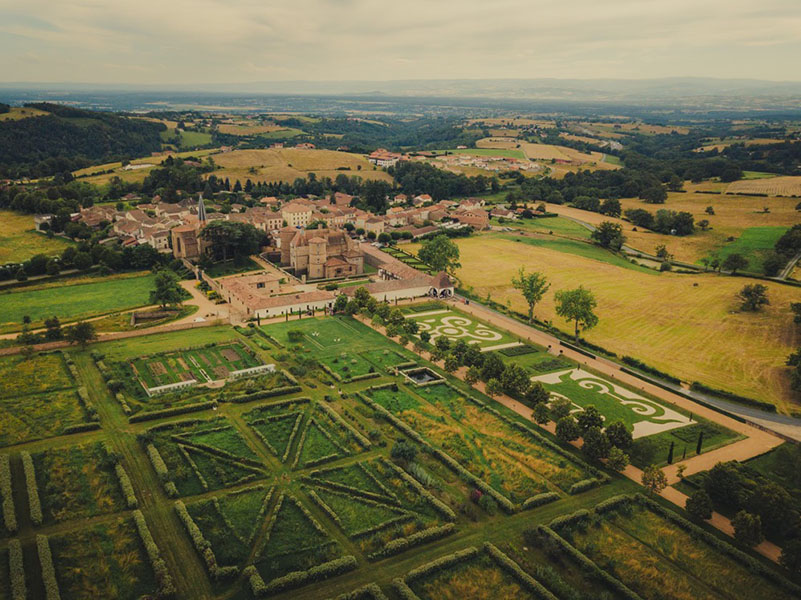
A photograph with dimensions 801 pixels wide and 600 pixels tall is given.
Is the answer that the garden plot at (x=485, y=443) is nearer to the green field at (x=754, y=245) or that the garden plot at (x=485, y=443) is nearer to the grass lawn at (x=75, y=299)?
the grass lawn at (x=75, y=299)

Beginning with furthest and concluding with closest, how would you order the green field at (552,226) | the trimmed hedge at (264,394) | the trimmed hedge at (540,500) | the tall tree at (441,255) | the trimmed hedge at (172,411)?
1. the green field at (552,226)
2. the tall tree at (441,255)
3. the trimmed hedge at (264,394)
4. the trimmed hedge at (172,411)
5. the trimmed hedge at (540,500)

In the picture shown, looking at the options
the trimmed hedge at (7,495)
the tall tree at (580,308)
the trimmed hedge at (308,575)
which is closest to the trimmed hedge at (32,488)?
the trimmed hedge at (7,495)

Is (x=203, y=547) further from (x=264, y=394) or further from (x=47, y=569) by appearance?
(x=264, y=394)

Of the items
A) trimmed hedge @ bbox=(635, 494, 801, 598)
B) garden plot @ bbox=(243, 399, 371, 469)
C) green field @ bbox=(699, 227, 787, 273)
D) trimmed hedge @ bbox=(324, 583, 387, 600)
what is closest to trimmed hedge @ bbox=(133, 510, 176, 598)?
trimmed hedge @ bbox=(324, 583, 387, 600)

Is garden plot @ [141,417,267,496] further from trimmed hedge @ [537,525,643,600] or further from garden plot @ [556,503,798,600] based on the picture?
garden plot @ [556,503,798,600]

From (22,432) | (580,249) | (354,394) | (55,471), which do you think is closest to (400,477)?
(354,394)
